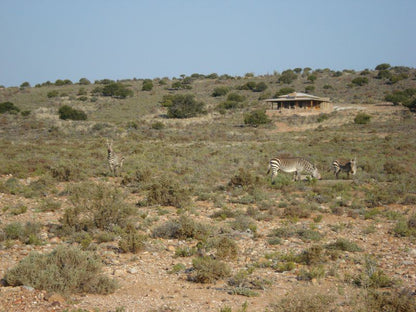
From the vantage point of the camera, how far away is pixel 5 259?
843 centimetres

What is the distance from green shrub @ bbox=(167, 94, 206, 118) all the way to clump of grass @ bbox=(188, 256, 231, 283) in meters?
43.1

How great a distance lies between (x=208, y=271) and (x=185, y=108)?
145 ft

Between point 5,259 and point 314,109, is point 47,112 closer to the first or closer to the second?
point 314,109

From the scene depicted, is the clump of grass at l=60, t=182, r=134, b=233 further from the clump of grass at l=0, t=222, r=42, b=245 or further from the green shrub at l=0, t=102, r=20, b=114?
the green shrub at l=0, t=102, r=20, b=114

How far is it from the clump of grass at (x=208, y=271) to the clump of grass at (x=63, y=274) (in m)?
1.53

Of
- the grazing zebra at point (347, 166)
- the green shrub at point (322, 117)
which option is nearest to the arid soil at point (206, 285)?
the grazing zebra at point (347, 166)

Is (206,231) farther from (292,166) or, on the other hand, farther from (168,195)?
(292,166)

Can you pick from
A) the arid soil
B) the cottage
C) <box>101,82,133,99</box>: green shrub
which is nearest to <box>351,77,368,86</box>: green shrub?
the cottage

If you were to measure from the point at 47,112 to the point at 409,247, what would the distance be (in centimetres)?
4938

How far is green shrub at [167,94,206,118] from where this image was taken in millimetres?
50469

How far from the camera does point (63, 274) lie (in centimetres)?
684

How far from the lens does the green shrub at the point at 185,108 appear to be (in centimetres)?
5047

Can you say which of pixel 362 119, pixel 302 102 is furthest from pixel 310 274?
pixel 302 102

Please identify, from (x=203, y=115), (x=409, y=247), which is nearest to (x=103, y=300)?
(x=409, y=247)
